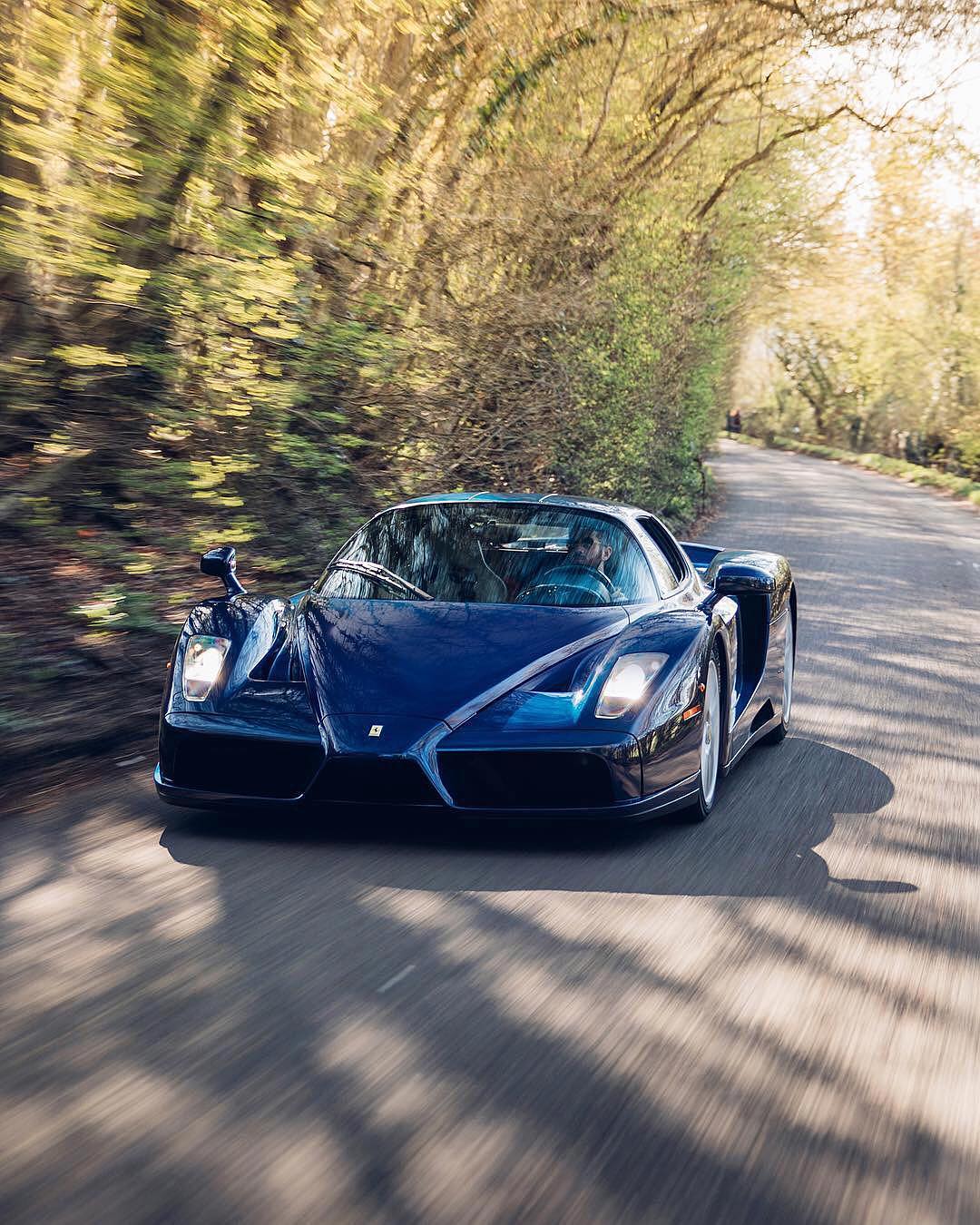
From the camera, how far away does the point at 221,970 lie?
11.7 ft

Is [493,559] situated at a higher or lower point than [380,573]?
higher

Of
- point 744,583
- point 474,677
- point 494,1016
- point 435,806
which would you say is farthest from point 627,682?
point 494,1016

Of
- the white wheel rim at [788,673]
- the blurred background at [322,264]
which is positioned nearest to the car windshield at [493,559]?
the blurred background at [322,264]

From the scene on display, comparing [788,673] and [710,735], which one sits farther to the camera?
[788,673]

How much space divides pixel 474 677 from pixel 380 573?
3.76 ft

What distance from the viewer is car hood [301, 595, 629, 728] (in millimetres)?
4750

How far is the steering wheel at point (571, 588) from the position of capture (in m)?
5.55

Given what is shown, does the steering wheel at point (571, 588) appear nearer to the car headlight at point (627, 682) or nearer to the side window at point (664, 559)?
the side window at point (664, 559)

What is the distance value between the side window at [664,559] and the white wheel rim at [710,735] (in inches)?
19.0

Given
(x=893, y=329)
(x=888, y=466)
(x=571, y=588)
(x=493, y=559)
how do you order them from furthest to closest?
(x=893, y=329), (x=888, y=466), (x=493, y=559), (x=571, y=588)

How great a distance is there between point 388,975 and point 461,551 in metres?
2.57

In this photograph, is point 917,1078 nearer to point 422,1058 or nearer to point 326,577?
point 422,1058

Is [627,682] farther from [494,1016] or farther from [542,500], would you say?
[494,1016]

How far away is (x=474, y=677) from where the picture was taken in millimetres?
4828
